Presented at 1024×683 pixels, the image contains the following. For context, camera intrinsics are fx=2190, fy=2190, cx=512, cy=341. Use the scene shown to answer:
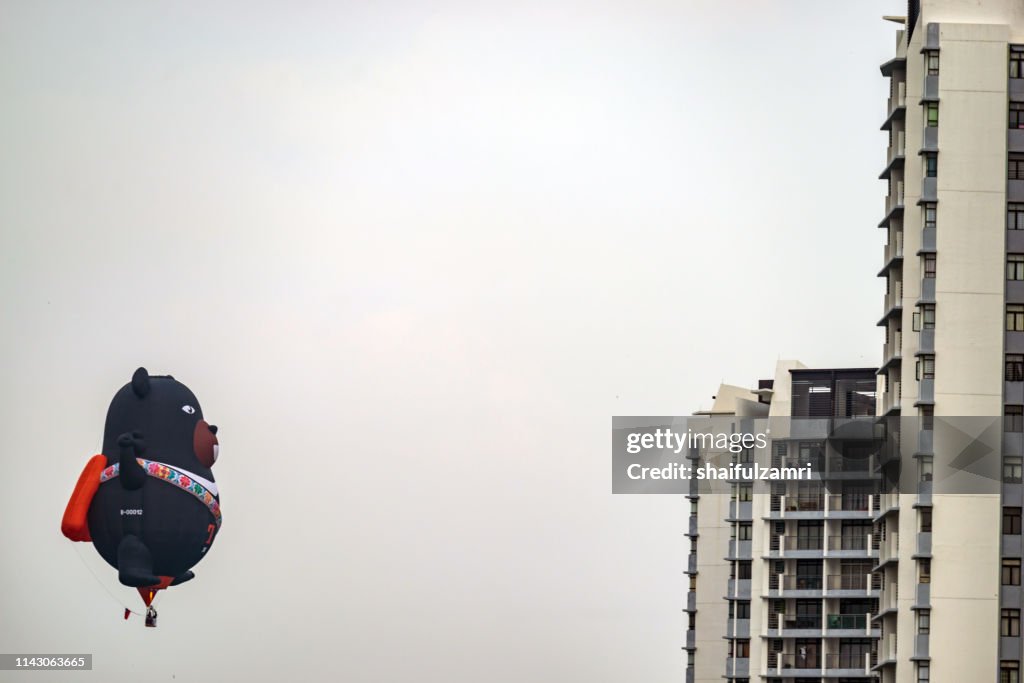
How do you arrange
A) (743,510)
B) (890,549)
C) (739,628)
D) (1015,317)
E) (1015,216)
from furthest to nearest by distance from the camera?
(739,628) → (743,510) → (890,549) → (1015,216) → (1015,317)

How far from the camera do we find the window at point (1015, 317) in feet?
258

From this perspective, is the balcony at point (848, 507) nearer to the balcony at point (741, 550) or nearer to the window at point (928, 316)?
the balcony at point (741, 550)

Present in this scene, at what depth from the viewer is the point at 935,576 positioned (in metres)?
78.4

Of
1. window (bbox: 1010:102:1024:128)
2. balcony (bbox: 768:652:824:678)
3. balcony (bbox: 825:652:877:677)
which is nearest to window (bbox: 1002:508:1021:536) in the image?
window (bbox: 1010:102:1024:128)

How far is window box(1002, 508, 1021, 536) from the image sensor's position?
77.6 metres

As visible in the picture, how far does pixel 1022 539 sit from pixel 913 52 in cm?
1881

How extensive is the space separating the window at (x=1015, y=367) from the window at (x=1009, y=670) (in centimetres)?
998

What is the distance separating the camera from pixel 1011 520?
7775 centimetres

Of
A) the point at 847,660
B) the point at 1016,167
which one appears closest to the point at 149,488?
the point at 1016,167

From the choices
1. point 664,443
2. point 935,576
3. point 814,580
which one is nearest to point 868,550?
point 814,580

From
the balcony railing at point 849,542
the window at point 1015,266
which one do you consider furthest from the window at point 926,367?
the balcony railing at point 849,542

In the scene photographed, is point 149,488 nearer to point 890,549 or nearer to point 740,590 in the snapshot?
point 890,549

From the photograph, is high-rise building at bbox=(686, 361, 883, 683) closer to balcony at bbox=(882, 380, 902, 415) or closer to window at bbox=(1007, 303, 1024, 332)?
balcony at bbox=(882, 380, 902, 415)

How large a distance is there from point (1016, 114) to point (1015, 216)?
3.80 metres
